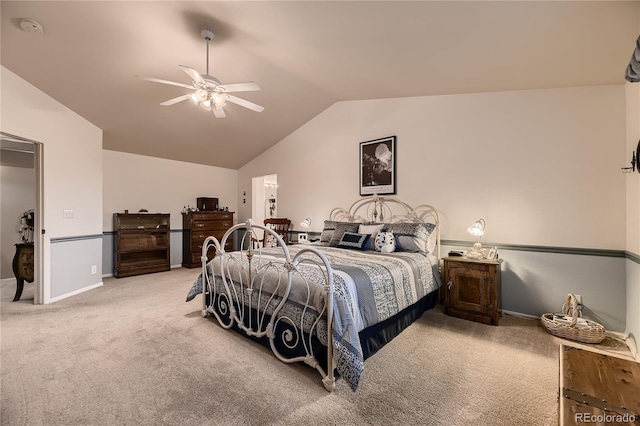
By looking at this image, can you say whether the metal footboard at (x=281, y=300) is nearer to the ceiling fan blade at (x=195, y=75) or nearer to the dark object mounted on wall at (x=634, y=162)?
the ceiling fan blade at (x=195, y=75)

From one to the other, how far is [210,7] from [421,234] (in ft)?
10.6

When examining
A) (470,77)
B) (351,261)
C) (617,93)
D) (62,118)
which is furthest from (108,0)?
(617,93)

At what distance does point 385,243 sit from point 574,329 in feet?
6.28

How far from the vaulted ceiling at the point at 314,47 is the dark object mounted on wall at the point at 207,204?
7.98ft

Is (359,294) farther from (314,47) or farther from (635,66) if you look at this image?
(314,47)

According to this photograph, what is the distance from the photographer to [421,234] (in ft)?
11.2

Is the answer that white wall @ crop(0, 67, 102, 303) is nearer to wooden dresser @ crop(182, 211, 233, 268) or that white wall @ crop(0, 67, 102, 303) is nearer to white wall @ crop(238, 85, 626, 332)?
wooden dresser @ crop(182, 211, 233, 268)

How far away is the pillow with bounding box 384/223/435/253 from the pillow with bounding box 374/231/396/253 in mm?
114

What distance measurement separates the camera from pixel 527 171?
10.0ft

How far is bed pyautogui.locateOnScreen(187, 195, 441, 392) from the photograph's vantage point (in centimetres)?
183

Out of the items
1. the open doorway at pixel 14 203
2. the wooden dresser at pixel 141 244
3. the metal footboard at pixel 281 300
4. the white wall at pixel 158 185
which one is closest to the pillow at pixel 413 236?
the metal footboard at pixel 281 300

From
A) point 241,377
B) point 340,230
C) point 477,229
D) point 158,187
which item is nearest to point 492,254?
point 477,229

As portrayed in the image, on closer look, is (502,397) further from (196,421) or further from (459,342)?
(196,421)

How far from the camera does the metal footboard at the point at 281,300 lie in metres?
1.90
